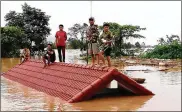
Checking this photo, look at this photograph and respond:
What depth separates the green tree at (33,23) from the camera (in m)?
36.8

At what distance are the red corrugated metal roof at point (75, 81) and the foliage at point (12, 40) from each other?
71.7 feet

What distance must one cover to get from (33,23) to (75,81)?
28.2 metres

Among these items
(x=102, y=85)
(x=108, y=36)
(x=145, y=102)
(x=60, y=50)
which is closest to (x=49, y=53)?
(x=60, y=50)

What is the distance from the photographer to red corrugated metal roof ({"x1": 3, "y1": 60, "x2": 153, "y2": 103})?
Result: 877cm

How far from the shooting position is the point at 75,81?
9.59 meters

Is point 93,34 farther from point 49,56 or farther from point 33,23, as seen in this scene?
point 33,23

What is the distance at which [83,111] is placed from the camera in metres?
7.60

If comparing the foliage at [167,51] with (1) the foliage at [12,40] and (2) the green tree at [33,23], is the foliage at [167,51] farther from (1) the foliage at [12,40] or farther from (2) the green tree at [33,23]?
(1) the foliage at [12,40]

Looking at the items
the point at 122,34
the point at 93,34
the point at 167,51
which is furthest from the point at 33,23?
the point at 93,34

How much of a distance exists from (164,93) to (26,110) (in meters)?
4.28

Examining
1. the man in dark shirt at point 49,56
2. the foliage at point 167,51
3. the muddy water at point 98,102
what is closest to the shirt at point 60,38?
the man in dark shirt at point 49,56

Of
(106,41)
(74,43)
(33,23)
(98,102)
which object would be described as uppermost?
(33,23)

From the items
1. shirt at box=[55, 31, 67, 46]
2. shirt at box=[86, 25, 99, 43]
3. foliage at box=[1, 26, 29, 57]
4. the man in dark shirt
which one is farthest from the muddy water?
foliage at box=[1, 26, 29, 57]

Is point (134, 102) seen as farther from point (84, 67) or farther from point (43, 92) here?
point (43, 92)
